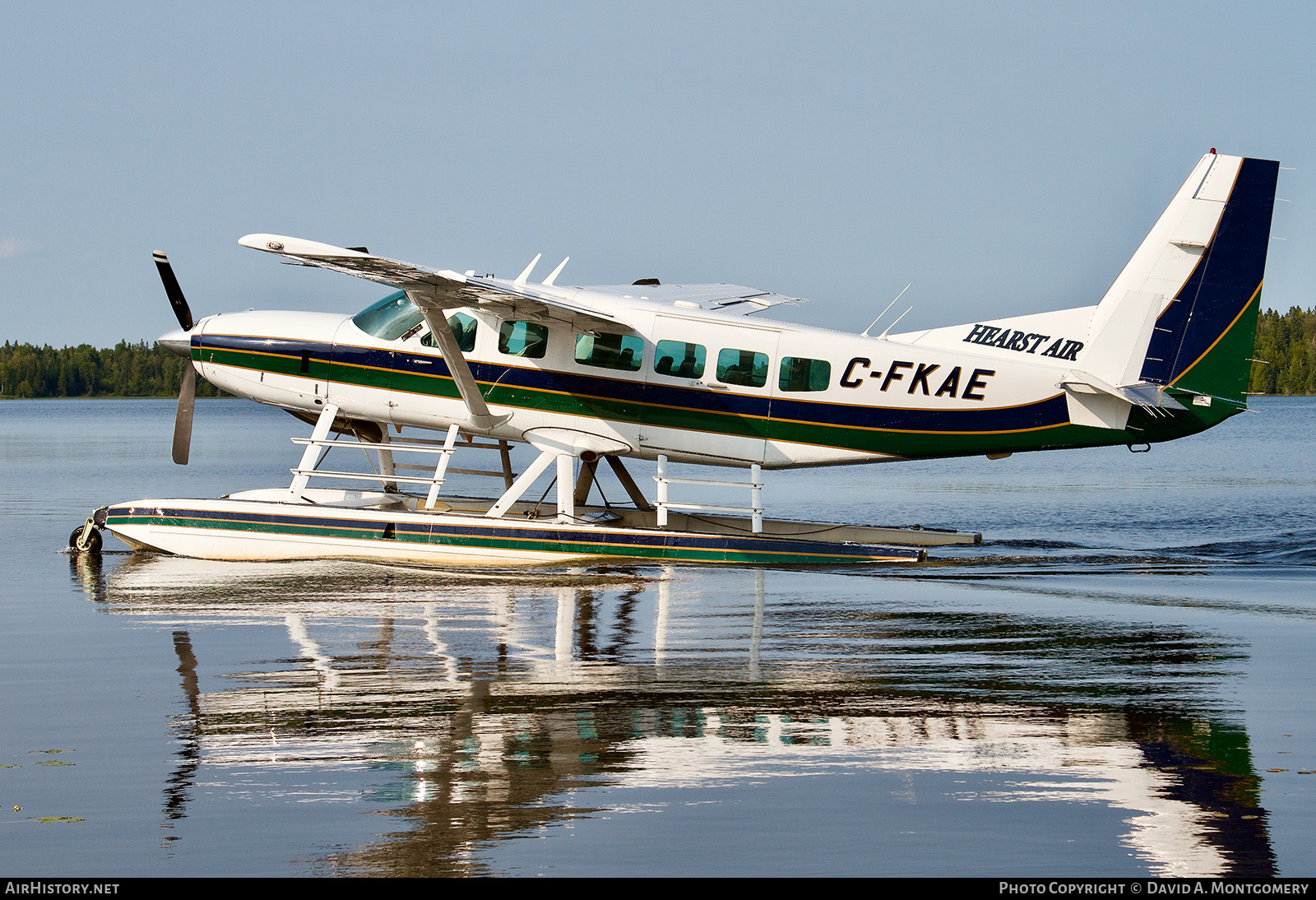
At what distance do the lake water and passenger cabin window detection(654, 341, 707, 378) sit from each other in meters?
2.43

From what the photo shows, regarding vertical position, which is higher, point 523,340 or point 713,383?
point 523,340

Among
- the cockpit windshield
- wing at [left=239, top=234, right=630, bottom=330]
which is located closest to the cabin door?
wing at [left=239, top=234, right=630, bottom=330]

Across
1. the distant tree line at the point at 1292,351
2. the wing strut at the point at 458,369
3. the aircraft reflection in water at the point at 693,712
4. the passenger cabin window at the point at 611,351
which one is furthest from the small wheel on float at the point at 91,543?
the distant tree line at the point at 1292,351

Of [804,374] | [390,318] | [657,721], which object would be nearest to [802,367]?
[804,374]

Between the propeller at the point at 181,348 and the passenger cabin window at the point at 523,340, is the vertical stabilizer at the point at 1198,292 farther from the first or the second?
the propeller at the point at 181,348

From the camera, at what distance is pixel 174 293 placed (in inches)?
610

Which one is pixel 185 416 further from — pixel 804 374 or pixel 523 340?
pixel 804 374

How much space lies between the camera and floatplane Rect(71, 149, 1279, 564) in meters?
13.7

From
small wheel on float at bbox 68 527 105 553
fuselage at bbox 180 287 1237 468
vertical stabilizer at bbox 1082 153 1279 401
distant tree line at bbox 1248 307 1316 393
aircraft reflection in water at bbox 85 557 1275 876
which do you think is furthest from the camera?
distant tree line at bbox 1248 307 1316 393

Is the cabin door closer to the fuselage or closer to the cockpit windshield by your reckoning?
the fuselage

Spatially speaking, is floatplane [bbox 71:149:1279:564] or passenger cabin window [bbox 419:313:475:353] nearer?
floatplane [bbox 71:149:1279:564]

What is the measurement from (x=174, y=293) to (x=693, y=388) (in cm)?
700

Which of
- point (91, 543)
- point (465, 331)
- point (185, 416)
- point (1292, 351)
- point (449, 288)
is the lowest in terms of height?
point (91, 543)
